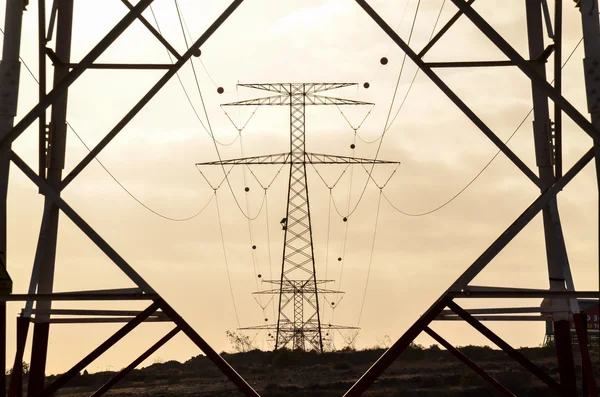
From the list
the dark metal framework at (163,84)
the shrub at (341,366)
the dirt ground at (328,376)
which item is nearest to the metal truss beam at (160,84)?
the dark metal framework at (163,84)

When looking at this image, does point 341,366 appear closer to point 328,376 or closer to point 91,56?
point 328,376

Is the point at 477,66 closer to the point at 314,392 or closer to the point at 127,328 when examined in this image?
the point at 127,328

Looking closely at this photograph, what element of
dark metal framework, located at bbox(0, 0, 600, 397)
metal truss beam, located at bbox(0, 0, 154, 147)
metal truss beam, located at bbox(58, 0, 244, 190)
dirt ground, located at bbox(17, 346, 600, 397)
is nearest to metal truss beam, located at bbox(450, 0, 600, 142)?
dark metal framework, located at bbox(0, 0, 600, 397)

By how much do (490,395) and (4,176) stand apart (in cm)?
3911

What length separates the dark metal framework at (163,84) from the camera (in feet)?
65.7

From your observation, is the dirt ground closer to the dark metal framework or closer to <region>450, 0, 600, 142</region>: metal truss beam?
the dark metal framework

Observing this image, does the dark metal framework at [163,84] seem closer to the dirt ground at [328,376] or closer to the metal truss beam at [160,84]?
the metal truss beam at [160,84]

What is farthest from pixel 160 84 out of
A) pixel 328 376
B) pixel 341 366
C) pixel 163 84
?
pixel 341 366

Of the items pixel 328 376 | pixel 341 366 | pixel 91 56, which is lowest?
pixel 91 56

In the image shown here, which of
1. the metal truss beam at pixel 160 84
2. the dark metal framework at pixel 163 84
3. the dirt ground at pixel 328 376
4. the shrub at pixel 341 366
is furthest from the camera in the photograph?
the shrub at pixel 341 366

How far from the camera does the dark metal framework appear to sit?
20031 mm

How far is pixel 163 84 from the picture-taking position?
72.5ft

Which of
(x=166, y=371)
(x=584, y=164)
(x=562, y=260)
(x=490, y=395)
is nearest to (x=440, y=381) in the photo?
(x=490, y=395)

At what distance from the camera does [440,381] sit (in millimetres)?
60906
